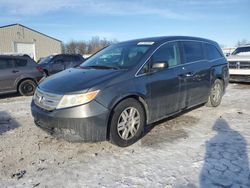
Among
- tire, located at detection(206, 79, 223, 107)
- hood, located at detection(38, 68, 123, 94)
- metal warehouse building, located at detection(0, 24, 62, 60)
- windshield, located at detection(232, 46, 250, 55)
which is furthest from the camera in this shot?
metal warehouse building, located at detection(0, 24, 62, 60)

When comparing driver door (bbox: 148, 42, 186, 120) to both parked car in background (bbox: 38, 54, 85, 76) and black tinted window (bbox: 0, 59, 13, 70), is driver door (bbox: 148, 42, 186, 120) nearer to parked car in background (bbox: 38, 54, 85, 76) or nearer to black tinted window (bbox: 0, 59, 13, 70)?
black tinted window (bbox: 0, 59, 13, 70)

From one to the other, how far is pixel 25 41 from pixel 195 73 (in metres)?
35.2

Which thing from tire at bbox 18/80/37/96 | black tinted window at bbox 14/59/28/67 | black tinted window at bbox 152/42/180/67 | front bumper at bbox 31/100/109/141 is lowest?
tire at bbox 18/80/37/96

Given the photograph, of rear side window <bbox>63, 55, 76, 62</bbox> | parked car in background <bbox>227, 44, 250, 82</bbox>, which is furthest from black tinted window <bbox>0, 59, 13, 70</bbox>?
parked car in background <bbox>227, 44, 250, 82</bbox>

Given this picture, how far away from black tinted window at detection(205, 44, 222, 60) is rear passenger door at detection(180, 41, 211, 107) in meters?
A: 0.29

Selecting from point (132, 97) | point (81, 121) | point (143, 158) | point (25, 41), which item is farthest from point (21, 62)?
point (25, 41)

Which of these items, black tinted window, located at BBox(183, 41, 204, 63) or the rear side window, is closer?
black tinted window, located at BBox(183, 41, 204, 63)

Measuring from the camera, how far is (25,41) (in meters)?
36.9

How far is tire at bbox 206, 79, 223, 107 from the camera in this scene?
672 cm

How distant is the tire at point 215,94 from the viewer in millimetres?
6723

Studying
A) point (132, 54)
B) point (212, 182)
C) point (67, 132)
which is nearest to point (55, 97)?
point (67, 132)

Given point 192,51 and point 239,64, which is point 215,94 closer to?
point 192,51

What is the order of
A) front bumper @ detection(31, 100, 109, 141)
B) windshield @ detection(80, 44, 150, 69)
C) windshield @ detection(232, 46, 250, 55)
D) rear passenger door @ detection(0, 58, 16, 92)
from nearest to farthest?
front bumper @ detection(31, 100, 109, 141) < windshield @ detection(80, 44, 150, 69) < rear passenger door @ detection(0, 58, 16, 92) < windshield @ detection(232, 46, 250, 55)

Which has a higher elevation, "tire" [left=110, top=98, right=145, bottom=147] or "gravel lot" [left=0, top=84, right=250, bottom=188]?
"tire" [left=110, top=98, right=145, bottom=147]
